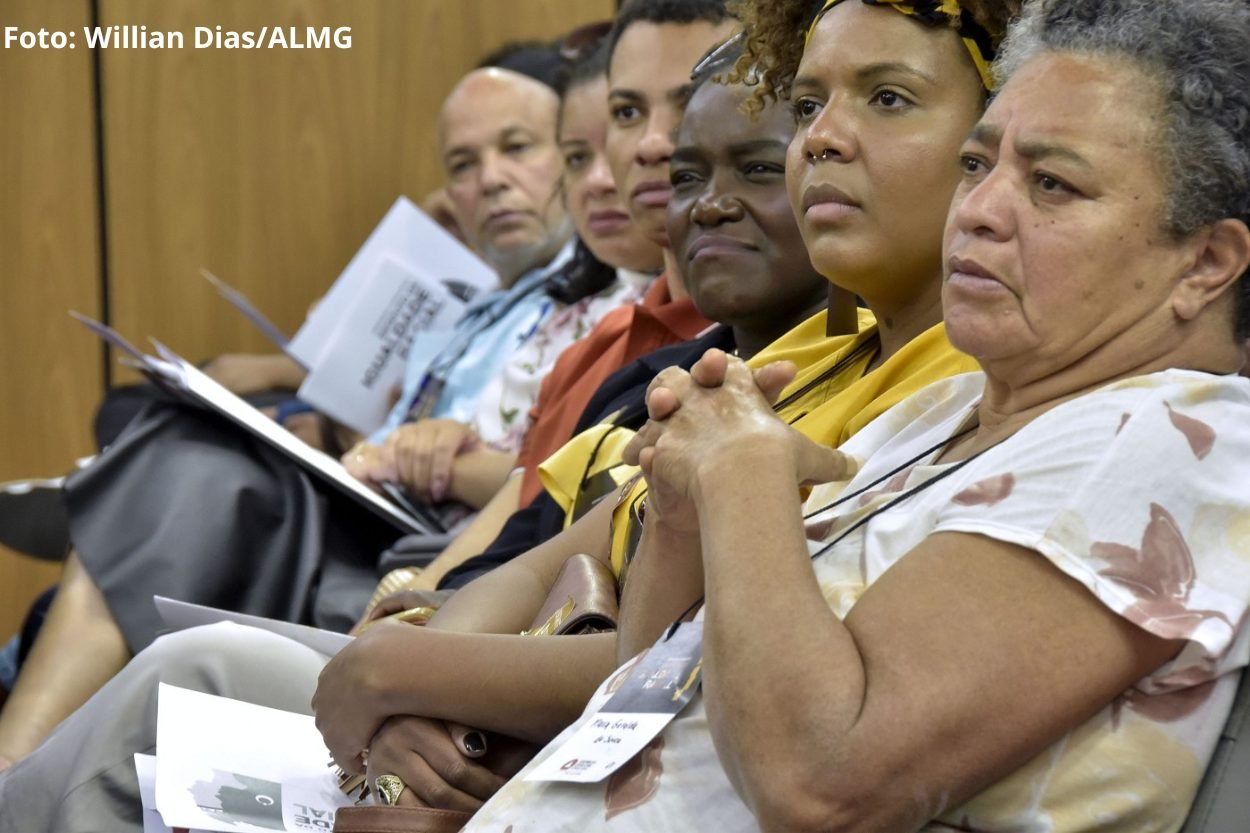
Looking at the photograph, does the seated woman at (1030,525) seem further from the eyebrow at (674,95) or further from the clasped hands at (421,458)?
the clasped hands at (421,458)

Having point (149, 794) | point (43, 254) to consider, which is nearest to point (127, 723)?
point (149, 794)

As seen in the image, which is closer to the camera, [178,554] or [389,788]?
[389,788]

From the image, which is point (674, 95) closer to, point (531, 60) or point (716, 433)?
point (716, 433)

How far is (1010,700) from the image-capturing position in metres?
1.01

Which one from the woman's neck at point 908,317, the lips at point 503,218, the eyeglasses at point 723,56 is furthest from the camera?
the lips at point 503,218

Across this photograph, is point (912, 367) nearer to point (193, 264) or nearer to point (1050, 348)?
point (1050, 348)

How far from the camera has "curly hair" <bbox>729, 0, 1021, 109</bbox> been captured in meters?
1.75

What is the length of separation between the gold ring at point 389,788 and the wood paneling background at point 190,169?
3.23m

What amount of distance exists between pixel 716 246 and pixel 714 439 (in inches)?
29.2

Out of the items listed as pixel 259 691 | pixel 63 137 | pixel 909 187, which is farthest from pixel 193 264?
pixel 909 187

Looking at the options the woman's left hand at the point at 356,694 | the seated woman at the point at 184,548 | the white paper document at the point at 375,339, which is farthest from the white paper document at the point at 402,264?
the woman's left hand at the point at 356,694

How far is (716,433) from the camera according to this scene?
1.19 metres

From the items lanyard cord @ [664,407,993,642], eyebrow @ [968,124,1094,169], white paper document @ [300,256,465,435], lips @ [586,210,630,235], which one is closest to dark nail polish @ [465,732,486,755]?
lanyard cord @ [664,407,993,642]

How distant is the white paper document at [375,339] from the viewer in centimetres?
359
